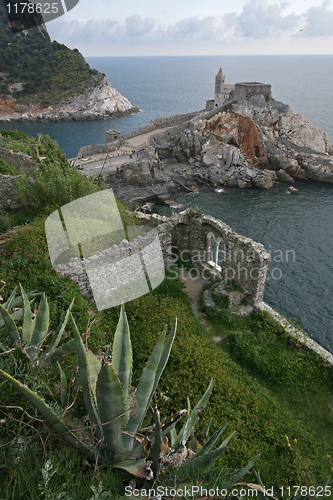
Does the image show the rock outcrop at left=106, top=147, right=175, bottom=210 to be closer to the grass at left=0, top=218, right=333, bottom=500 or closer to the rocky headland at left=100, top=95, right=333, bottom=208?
the rocky headland at left=100, top=95, right=333, bottom=208

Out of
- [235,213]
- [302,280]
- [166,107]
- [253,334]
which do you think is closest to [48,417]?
[253,334]

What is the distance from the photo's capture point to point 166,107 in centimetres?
8712

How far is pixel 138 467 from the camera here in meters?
2.75

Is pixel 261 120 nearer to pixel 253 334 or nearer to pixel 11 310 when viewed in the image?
pixel 253 334

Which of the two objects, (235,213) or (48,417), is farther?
(235,213)

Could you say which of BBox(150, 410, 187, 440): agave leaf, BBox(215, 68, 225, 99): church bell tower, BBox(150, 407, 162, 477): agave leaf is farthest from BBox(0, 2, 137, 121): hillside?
BBox(150, 407, 162, 477): agave leaf

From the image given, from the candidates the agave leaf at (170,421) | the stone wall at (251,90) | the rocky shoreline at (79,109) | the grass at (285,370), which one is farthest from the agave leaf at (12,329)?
the rocky shoreline at (79,109)

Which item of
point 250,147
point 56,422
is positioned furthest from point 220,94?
point 56,422

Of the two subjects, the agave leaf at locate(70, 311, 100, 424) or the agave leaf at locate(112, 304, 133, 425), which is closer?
the agave leaf at locate(70, 311, 100, 424)

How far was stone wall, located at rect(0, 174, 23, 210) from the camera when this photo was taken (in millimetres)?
10789

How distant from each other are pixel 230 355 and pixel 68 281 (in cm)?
621

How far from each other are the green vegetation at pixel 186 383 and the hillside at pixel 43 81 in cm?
7061

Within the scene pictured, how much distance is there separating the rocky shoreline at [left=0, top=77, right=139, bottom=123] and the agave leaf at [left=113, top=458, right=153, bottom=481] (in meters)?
76.0

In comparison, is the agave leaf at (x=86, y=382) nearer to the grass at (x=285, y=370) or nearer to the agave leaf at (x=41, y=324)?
the agave leaf at (x=41, y=324)
